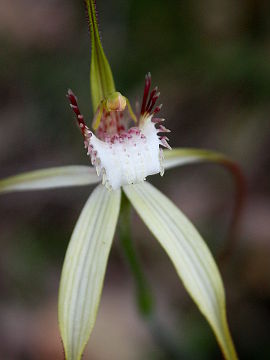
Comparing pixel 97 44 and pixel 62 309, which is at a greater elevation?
pixel 97 44

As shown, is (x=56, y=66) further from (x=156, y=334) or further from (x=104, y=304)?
(x=156, y=334)

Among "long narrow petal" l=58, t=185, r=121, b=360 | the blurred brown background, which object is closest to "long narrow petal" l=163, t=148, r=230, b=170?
"long narrow petal" l=58, t=185, r=121, b=360

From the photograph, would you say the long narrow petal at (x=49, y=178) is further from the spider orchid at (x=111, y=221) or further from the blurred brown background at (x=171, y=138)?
the blurred brown background at (x=171, y=138)

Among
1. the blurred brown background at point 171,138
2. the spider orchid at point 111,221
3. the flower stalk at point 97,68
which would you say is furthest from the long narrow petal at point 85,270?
the blurred brown background at point 171,138

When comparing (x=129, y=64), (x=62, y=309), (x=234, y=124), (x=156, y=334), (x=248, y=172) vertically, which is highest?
(x=129, y=64)

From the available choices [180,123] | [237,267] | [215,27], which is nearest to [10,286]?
[237,267]

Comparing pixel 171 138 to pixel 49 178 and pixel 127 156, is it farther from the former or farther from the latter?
pixel 127 156

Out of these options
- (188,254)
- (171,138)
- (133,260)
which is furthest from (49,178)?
(171,138)

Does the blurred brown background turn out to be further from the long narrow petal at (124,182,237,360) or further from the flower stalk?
the flower stalk
